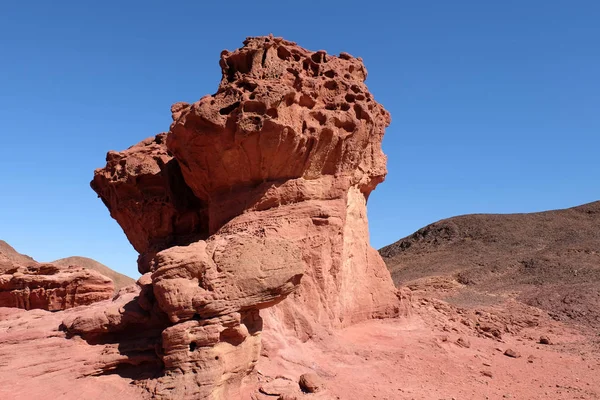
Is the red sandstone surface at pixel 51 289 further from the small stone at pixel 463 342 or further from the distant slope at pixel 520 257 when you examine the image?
the distant slope at pixel 520 257

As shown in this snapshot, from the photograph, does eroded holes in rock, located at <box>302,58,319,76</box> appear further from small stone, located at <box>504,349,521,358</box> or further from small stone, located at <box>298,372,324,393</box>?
small stone, located at <box>504,349,521,358</box>

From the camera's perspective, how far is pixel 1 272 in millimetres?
11961

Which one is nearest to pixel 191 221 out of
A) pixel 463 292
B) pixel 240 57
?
pixel 240 57

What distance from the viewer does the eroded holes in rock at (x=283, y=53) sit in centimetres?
1151

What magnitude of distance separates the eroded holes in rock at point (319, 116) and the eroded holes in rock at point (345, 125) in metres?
0.25

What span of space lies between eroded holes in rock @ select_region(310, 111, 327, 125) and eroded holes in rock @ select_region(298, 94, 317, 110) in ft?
0.73

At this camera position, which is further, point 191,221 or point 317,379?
point 191,221

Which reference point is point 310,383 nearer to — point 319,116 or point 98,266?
point 319,116

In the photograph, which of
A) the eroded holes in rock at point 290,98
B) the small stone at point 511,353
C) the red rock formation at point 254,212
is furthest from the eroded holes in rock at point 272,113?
the small stone at point 511,353

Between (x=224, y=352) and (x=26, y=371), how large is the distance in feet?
8.36

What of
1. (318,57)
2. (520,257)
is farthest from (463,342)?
(520,257)

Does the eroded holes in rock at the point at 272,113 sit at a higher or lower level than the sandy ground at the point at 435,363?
higher

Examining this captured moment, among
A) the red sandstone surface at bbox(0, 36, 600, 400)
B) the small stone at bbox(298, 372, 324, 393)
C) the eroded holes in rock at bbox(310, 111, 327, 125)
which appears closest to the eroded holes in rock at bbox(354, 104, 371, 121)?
the red sandstone surface at bbox(0, 36, 600, 400)

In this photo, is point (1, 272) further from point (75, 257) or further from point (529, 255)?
point (75, 257)
